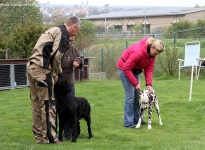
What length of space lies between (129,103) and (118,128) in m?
0.55

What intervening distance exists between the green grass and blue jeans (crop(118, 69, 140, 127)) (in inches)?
8.3

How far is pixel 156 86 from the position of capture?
16.3 meters

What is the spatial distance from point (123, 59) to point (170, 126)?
1623 millimetres

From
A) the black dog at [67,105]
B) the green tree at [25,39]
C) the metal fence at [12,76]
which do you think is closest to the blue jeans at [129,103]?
the black dog at [67,105]

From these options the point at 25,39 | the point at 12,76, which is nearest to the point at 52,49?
the point at 12,76

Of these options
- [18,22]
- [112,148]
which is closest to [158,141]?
[112,148]

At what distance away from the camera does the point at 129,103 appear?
8461mm

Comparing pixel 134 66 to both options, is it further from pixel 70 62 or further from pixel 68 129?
pixel 68 129

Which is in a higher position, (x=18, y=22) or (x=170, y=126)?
(x=18, y=22)

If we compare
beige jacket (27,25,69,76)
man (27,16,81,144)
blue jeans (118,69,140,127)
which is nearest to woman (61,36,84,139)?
man (27,16,81,144)

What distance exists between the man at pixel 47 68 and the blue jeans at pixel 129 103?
1805 mm

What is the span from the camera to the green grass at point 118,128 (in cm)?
709

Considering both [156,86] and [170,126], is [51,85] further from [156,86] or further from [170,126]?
[156,86]

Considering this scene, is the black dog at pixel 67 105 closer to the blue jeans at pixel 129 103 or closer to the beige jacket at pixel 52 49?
the beige jacket at pixel 52 49
